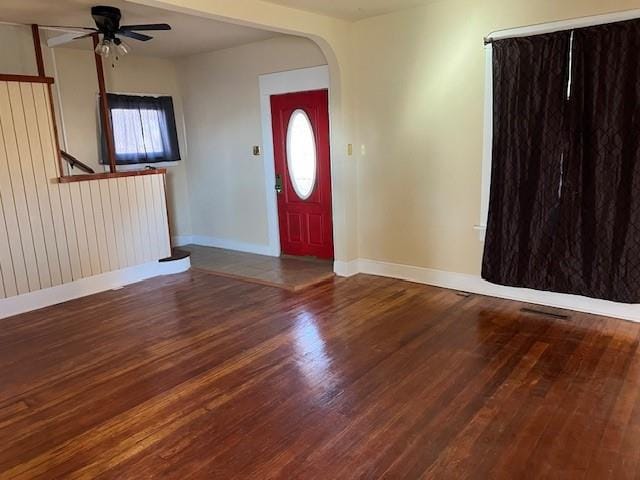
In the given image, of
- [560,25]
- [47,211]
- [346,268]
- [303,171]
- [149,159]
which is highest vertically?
[560,25]

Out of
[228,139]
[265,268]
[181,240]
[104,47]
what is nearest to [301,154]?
[228,139]

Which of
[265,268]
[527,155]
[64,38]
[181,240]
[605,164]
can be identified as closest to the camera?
[605,164]

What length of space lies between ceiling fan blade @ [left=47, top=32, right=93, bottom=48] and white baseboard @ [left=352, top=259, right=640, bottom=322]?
3561 millimetres

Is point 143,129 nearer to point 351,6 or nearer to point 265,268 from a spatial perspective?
point 265,268

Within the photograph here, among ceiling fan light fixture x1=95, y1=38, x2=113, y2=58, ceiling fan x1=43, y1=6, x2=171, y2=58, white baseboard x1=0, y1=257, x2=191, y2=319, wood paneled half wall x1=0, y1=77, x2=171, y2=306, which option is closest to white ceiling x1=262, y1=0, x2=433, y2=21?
ceiling fan x1=43, y1=6, x2=171, y2=58

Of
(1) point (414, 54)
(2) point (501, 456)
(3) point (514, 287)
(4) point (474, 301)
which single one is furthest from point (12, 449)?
(1) point (414, 54)

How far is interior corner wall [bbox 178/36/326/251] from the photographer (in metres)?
6.17

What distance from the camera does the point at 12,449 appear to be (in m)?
2.52

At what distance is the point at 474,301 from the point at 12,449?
360 centimetres


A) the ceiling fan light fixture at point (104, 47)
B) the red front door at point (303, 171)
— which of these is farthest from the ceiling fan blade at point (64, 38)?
the red front door at point (303, 171)

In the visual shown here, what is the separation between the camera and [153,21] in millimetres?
4793

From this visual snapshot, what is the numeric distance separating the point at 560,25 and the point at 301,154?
3.11 meters

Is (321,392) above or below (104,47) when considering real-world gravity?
below

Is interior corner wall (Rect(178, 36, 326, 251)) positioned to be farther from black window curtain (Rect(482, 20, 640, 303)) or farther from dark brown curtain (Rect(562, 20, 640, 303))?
dark brown curtain (Rect(562, 20, 640, 303))
